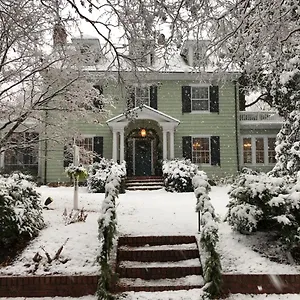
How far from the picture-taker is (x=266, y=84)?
17.1m

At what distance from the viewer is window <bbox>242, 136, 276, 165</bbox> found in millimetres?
21328

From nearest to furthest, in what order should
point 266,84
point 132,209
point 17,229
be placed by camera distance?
point 17,229 → point 132,209 → point 266,84

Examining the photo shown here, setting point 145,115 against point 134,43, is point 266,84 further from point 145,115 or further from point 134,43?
point 134,43

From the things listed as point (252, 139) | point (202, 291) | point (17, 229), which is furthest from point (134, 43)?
point (252, 139)

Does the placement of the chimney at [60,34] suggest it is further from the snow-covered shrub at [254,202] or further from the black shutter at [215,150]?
the black shutter at [215,150]

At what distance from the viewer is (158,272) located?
6.11 meters

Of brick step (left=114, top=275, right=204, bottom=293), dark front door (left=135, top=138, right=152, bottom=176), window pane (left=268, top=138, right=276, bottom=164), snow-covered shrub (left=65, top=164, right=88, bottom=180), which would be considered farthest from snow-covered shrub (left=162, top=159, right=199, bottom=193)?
brick step (left=114, top=275, right=204, bottom=293)

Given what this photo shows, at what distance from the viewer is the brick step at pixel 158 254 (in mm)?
6523

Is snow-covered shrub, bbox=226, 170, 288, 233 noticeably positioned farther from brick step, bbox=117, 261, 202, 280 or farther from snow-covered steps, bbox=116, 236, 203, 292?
brick step, bbox=117, 261, 202, 280

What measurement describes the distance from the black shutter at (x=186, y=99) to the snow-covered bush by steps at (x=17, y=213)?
13.9m

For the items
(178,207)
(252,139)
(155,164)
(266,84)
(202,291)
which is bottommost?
(202,291)

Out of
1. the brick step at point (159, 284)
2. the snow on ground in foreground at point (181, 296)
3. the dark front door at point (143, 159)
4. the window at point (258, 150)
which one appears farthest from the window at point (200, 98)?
the snow on ground in foreground at point (181, 296)

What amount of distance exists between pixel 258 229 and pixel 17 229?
13.4 feet

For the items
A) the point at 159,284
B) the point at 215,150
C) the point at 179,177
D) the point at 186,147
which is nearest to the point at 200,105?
the point at 186,147
